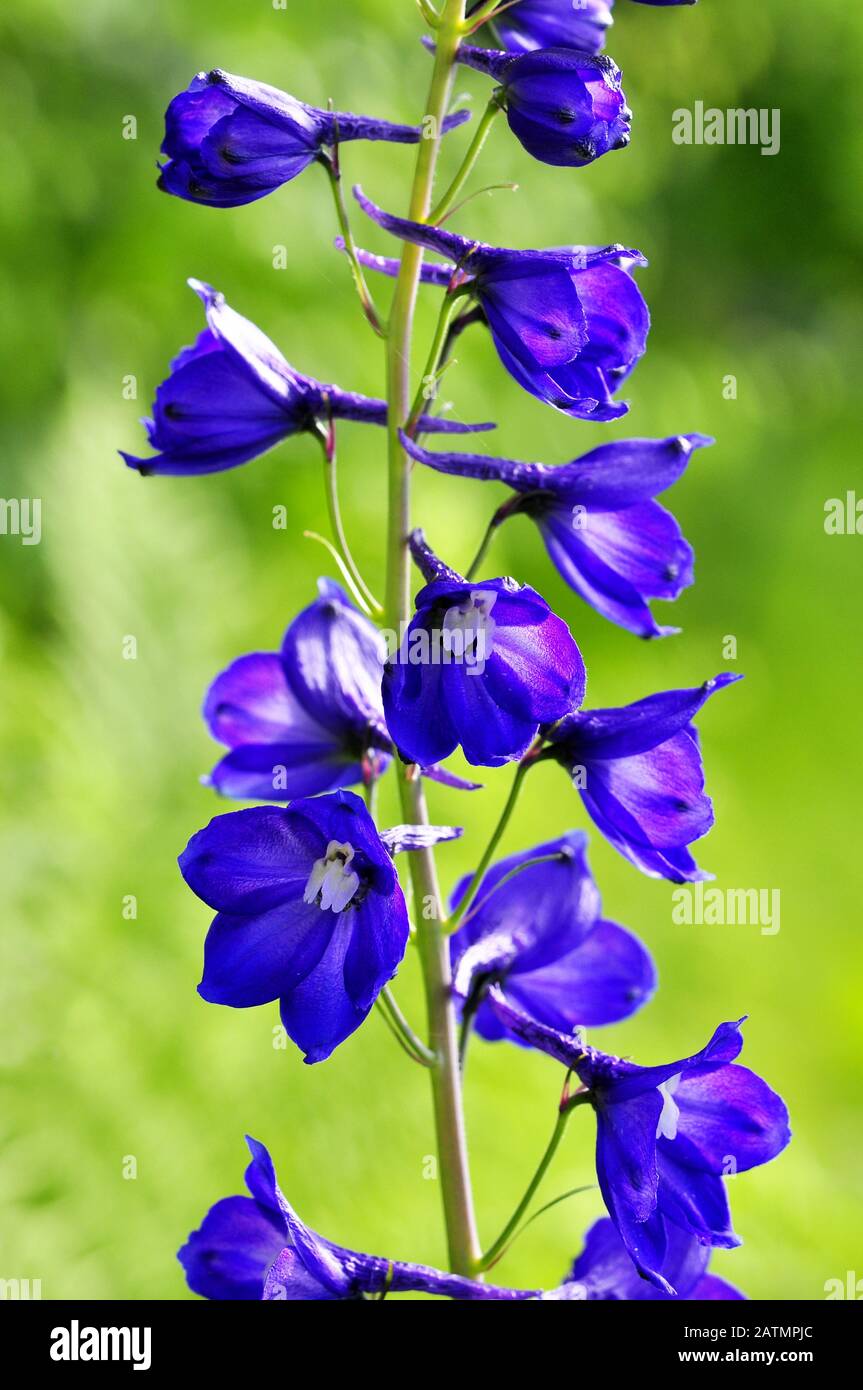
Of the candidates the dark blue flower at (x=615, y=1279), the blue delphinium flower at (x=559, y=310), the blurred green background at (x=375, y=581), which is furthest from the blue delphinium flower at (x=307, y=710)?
the blurred green background at (x=375, y=581)

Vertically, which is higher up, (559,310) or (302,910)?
(559,310)

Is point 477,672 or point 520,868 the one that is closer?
point 477,672

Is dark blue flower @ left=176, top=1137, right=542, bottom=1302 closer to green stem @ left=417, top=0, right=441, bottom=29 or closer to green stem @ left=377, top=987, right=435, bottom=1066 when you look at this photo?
green stem @ left=377, top=987, right=435, bottom=1066

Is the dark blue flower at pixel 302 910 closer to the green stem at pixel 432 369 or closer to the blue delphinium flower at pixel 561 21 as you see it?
the green stem at pixel 432 369

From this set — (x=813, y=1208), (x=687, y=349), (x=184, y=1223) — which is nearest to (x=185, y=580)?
(x=184, y=1223)

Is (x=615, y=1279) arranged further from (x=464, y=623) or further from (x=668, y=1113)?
(x=464, y=623)

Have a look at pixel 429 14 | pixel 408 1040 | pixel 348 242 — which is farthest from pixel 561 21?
pixel 408 1040
